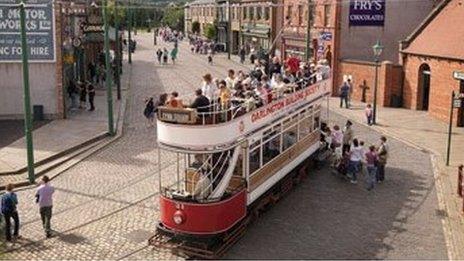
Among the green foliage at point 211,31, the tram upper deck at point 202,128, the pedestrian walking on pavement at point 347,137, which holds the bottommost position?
the pedestrian walking on pavement at point 347,137

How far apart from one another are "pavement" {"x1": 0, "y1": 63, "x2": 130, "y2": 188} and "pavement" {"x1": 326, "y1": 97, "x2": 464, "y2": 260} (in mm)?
12573

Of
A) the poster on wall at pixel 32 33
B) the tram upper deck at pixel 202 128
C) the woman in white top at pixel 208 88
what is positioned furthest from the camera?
the poster on wall at pixel 32 33

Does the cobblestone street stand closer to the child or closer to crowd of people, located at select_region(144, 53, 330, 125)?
crowd of people, located at select_region(144, 53, 330, 125)

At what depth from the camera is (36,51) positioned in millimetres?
28547

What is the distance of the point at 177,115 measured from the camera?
1451 cm

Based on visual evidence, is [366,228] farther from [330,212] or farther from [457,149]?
[457,149]

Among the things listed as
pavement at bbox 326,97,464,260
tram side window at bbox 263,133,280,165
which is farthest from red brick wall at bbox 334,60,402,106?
tram side window at bbox 263,133,280,165

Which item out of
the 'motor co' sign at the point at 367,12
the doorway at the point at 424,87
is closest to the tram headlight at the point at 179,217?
the doorway at the point at 424,87

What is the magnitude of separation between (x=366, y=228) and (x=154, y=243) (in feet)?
18.2

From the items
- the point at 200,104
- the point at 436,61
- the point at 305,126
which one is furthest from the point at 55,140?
the point at 436,61

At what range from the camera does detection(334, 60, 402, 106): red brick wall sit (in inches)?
1400

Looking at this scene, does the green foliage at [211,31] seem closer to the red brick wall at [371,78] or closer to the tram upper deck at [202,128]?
the red brick wall at [371,78]

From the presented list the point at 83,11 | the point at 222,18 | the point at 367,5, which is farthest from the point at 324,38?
the point at 222,18

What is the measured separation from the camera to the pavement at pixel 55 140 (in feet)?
68.4
